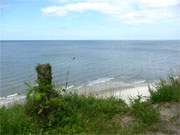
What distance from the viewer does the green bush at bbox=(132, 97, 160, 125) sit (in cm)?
596

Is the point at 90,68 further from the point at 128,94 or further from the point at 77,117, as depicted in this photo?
the point at 77,117

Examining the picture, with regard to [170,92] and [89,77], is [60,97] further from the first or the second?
[89,77]

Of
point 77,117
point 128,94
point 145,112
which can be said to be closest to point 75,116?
point 77,117

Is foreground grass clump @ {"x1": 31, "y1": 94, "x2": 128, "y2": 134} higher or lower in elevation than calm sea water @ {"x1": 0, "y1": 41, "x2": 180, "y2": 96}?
higher

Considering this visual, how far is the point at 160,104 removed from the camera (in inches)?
264

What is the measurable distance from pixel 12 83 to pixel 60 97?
58.1ft

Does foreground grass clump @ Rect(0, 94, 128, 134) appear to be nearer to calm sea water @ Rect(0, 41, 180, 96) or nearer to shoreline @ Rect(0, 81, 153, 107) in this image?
shoreline @ Rect(0, 81, 153, 107)

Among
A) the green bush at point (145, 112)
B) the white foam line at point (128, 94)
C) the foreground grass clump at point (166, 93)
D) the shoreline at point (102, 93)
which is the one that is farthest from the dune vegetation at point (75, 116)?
the shoreline at point (102, 93)

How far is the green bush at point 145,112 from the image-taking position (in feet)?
19.5

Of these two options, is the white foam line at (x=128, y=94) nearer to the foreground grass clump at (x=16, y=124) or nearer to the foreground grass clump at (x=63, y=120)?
the foreground grass clump at (x=63, y=120)

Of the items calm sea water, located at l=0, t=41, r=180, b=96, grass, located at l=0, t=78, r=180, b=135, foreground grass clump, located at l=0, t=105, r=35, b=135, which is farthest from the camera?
calm sea water, located at l=0, t=41, r=180, b=96

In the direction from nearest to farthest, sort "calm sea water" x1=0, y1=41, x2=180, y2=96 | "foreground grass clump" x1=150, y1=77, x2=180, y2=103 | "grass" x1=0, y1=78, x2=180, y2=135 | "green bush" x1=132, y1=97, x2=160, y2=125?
"grass" x1=0, y1=78, x2=180, y2=135
"green bush" x1=132, y1=97, x2=160, y2=125
"foreground grass clump" x1=150, y1=77, x2=180, y2=103
"calm sea water" x1=0, y1=41, x2=180, y2=96

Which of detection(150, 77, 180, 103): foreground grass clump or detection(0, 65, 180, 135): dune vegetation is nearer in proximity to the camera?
detection(0, 65, 180, 135): dune vegetation

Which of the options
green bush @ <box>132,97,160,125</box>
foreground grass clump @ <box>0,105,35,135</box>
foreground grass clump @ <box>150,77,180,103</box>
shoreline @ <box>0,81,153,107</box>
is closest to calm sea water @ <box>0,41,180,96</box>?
shoreline @ <box>0,81,153,107</box>
